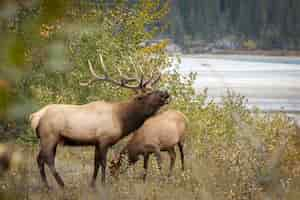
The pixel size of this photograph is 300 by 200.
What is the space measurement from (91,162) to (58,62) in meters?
9.26

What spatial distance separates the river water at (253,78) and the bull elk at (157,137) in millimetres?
9974

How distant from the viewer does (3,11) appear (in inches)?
41.4

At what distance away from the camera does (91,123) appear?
812cm

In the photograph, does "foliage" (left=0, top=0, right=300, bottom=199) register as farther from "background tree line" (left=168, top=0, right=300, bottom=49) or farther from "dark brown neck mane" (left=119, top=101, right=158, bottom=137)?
"background tree line" (left=168, top=0, right=300, bottom=49)

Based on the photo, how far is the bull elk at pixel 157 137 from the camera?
909 cm

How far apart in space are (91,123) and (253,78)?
24.8m

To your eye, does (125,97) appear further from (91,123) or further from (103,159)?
(91,123)

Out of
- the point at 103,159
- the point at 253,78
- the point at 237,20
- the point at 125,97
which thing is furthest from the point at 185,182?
the point at 253,78

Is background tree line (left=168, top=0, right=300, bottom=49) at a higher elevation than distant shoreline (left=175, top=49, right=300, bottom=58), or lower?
higher

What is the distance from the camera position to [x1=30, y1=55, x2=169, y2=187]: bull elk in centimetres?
800

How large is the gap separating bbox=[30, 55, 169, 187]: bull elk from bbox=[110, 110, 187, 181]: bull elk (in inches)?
22.8

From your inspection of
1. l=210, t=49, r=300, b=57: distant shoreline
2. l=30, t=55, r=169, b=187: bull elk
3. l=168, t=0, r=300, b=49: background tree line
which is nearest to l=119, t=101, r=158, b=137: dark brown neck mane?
l=30, t=55, r=169, b=187: bull elk

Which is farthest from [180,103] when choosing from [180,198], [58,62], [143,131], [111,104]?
[58,62]

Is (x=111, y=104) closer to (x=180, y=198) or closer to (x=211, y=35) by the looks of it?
(x=180, y=198)
